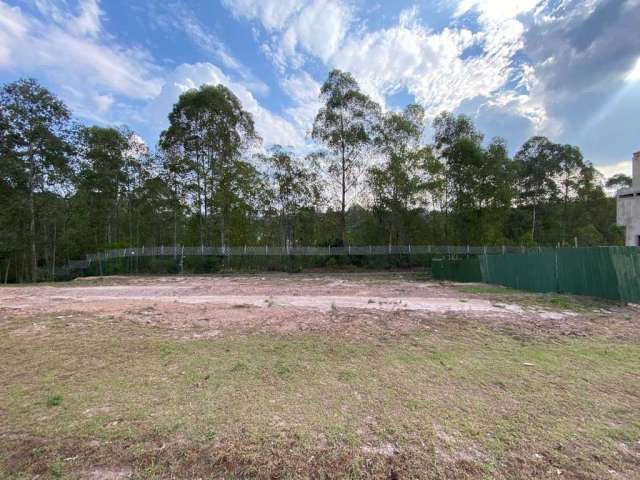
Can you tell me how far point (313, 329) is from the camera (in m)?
4.51

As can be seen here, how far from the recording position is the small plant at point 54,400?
7.20 ft

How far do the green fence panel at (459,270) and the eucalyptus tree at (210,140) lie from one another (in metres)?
11.8

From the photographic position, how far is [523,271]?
31.0ft

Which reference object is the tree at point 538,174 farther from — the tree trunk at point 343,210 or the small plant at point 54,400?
the small plant at point 54,400

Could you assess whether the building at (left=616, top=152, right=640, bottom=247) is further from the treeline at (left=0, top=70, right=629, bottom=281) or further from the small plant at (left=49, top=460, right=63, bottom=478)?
the small plant at (left=49, top=460, right=63, bottom=478)

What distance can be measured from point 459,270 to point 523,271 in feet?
12.9

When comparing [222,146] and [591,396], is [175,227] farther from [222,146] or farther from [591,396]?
[591,396]

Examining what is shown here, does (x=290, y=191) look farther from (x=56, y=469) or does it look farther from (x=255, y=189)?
(x=56, y=469)

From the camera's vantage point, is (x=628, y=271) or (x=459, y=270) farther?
(x=459, y=270)

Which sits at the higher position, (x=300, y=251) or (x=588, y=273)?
(x=300, y=251)

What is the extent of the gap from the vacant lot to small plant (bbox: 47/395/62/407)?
0.09 feet

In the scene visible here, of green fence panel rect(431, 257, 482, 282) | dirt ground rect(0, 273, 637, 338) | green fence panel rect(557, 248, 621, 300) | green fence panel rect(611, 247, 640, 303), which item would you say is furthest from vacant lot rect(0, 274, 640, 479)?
green fence panel rect(431, 257, 482, 282)

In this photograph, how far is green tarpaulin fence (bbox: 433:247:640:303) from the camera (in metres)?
6.60

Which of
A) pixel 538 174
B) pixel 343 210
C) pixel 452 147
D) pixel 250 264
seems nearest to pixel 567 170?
pixel 538 174
